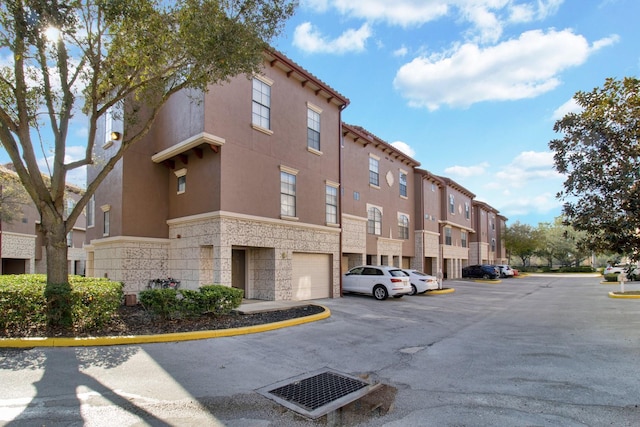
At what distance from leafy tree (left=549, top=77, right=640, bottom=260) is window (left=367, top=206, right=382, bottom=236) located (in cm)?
1592

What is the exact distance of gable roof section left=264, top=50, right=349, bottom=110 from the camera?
15.0m

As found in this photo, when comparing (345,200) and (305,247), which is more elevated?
(345,200)

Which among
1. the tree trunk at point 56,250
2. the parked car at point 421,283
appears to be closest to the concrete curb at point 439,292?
the parked car at point 421,283

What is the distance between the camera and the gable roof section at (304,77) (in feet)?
49.2

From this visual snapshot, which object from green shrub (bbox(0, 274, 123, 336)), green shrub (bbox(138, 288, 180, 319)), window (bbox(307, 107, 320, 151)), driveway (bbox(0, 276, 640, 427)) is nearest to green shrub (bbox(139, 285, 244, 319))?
green shrub (bbox(138, 288, 180, 319))

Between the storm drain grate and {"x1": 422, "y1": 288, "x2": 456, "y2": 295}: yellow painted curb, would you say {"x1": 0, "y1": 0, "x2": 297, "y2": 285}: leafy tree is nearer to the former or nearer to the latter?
the storm drain grate

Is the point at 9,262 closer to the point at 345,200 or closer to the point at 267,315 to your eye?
the point at 345,200

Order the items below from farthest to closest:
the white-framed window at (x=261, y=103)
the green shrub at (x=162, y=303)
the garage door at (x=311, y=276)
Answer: the garage door at (x=311, y=276) → the white-framed window at (x=261, y=103) → the green shrub at (x=162, y=303)

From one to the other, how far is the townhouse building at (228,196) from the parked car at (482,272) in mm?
23128

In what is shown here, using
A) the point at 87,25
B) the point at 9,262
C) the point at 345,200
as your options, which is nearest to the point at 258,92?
the point at 87,25

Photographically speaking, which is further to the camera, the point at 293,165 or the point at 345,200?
the point at 345,200

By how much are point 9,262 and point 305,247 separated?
28.3 m

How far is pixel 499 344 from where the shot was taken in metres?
8.53

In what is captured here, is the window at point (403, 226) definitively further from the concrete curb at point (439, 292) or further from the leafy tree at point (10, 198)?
the leafy tree at point (10, 198)
